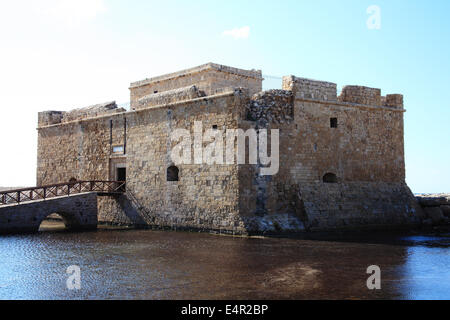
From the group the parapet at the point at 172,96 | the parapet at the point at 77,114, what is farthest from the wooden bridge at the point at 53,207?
the parapet at the point at 172,96

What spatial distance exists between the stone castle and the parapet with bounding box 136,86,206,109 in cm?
5

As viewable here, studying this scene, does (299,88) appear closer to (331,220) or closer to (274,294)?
(331,220)

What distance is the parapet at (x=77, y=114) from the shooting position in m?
20.4

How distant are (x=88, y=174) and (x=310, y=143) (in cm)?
1029

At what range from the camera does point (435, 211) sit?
18.1 metres

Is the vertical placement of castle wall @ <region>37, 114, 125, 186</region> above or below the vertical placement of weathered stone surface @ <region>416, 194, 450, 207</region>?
above

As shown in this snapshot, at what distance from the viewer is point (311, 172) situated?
1562cm

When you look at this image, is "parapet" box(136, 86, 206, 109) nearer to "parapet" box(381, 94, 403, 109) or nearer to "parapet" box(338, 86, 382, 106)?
"parapet" box(338, 86, 382, 106)

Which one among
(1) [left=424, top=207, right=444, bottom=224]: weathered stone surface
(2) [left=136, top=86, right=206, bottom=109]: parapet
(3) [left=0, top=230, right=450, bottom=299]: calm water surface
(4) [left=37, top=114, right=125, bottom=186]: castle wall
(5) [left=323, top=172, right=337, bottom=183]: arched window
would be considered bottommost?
(3) [left=0, top=230, right=450, bottom=299]: calm water surface

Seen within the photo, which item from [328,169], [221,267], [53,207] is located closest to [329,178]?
[328,169]

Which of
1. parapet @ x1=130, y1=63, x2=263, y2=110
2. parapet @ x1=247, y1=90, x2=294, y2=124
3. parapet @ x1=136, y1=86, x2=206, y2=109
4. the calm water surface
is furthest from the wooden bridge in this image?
parapet @ x1=247, y1=90, x2=294, y2=124

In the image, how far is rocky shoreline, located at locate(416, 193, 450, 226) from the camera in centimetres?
1762

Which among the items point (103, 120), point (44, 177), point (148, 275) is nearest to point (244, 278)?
point (148, 275)

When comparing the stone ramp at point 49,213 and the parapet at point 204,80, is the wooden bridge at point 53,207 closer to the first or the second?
the stone ramp at point 49,213
